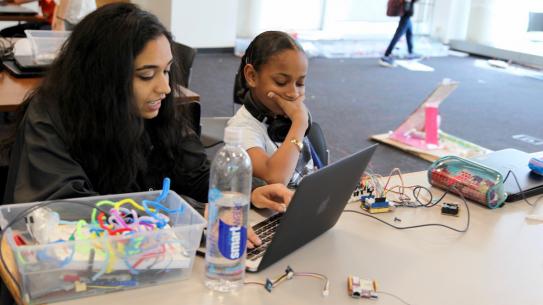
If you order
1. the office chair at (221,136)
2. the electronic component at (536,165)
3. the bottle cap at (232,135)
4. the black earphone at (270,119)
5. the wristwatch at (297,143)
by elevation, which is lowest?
the office chair at (221,136)

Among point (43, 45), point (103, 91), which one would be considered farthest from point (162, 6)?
point (103, 91)

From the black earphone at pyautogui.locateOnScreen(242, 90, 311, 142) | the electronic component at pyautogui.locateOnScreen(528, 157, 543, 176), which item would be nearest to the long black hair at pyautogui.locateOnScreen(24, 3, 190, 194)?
the black earphone at pyautogui.locateOnScreen(242, 90, 311, 142)

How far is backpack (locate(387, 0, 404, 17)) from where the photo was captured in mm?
7165

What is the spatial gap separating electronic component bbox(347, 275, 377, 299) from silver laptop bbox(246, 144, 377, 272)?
15 cm

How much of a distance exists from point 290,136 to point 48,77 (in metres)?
0.68

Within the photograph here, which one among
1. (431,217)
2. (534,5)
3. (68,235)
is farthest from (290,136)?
(534,5)

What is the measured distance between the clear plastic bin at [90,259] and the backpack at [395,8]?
21.3ft

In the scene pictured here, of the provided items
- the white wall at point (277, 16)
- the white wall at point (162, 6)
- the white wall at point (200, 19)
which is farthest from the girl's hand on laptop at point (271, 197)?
the white wall at point (277, 16)

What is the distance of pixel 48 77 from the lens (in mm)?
1500

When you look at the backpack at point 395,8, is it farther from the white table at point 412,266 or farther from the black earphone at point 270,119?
the white table at point 412,266

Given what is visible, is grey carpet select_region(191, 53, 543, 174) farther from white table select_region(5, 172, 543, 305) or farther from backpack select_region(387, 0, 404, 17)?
white table select_region(5, 172, 543, 305)

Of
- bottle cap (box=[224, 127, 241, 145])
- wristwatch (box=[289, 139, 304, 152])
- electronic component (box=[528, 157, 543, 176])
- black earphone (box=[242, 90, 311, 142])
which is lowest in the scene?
electronic component (box=[528, 157, 543, 176])

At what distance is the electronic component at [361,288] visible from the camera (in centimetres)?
114

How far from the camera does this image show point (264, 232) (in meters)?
1.35
